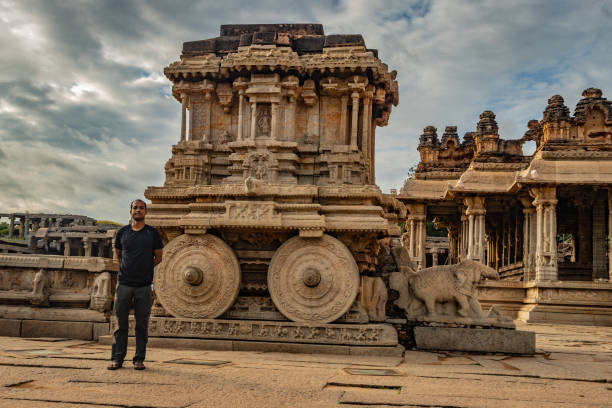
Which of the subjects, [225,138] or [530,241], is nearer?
[225,138]

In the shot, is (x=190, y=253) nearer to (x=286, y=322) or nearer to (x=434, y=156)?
(x=286, y=322)

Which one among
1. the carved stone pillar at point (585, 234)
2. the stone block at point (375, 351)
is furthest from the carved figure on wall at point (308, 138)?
the carved stone pillar at point (585, 234)

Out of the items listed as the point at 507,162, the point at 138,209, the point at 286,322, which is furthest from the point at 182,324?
the point at 507,162

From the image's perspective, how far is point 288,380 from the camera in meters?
5.17

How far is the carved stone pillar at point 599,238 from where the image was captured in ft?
81.1

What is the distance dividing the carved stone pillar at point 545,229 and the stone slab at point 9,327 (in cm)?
1776

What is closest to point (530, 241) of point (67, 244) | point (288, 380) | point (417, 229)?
point (417, 229)

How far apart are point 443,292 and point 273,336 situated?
8.47ft

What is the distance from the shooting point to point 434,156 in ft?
104

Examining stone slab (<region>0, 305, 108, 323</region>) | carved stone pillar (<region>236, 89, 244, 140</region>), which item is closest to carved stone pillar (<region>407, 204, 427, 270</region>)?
carved stone pillar (<region>236, 89, 244, 140</region>)

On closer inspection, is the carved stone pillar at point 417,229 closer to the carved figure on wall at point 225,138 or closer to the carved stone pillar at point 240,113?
the carved figure on wall at point 225,138

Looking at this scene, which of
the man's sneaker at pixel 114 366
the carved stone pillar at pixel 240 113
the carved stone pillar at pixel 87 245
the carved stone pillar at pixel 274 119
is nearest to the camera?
the man's sneaker at pixel 114 366

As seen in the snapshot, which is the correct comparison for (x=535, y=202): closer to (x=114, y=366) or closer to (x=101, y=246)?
(x=114, y=366)

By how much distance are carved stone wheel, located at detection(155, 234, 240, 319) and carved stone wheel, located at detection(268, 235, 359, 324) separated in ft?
1.93
